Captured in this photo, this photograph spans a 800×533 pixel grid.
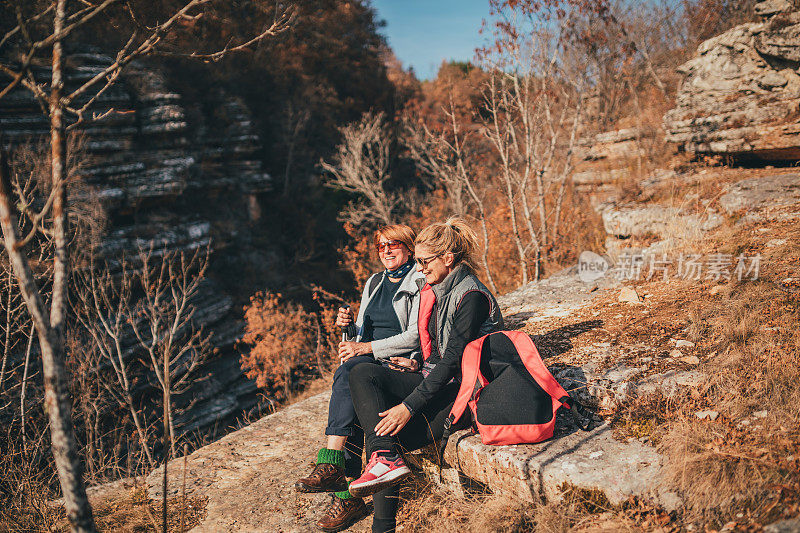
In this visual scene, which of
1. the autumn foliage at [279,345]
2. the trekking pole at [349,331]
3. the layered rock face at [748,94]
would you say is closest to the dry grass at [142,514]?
the trekking pole at [349,331]

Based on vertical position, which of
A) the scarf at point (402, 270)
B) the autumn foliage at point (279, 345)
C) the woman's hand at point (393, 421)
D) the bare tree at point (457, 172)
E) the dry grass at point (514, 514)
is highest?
the bare tree at point (457, 172)

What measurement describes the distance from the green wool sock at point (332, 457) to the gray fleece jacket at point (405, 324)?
0.65 m

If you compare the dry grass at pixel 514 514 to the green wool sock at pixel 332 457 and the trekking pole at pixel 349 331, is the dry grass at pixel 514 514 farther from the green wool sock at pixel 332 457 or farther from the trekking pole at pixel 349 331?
the trekking pole at pixel 349 331

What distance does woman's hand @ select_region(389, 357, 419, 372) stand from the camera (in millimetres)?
3061

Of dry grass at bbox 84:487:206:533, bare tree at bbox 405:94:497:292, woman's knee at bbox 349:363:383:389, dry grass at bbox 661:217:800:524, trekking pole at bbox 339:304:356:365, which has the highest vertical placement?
bare tree at bbox 405:94:497:292

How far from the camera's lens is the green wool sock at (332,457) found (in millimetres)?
2869

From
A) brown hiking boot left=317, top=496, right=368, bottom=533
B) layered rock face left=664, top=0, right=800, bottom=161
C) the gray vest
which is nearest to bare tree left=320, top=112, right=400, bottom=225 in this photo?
layered rock face left=664, top=0, right=800, bottom=161

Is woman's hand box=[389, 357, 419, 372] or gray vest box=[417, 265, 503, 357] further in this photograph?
woman's hand box=[389, 357, 419, 372]

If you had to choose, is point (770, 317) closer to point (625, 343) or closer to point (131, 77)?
point (625, 343)

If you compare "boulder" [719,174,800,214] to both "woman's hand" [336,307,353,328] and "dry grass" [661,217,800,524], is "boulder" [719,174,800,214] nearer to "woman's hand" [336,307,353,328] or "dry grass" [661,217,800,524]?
"dry grass" [661,217,800,524]

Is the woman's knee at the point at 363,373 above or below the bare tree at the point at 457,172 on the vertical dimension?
below

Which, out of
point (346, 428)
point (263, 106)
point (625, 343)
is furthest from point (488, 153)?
point (346, 428)

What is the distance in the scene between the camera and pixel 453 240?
288 cm

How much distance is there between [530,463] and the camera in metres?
2.44
